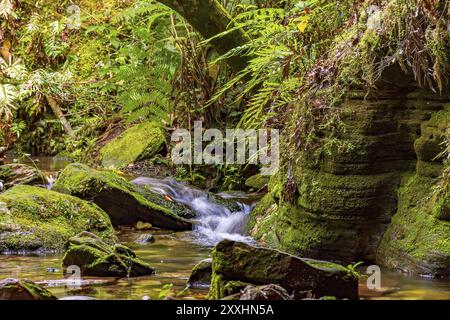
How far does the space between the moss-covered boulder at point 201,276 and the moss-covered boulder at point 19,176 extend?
4257mm

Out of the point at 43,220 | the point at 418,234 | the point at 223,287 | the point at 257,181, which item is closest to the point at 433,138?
the point at 418,234

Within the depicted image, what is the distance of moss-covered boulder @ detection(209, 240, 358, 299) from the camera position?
376cm

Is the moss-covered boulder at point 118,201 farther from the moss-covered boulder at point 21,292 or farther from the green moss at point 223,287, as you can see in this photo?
the moss-covered boulder at point 21,292

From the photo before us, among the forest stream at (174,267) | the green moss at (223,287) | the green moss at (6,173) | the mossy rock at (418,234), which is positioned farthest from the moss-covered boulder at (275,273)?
the green moss at (6,173)

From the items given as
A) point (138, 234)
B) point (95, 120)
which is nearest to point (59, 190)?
point (138, 234)

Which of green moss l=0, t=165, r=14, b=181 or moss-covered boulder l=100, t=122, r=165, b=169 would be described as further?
moss-covered boulder l=100, t=122, r=165, b=169

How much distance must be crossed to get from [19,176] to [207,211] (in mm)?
2226

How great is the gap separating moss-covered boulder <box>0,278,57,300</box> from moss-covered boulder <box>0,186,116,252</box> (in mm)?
2245

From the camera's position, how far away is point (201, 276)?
14.3 feet

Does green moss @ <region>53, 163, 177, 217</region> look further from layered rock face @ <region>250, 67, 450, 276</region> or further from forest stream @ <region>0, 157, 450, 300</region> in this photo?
layered rock face @ <region>250, 67, 450, 276</region>

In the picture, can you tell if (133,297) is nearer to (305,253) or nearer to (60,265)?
(60,265)

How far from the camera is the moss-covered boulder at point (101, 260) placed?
457 cm

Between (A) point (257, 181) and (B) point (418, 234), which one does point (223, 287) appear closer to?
(B) point (418, 234)

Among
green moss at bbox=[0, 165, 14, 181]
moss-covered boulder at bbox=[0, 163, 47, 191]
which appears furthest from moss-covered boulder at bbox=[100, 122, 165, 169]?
green moss at bbox=[0, 165, 14, 181]
